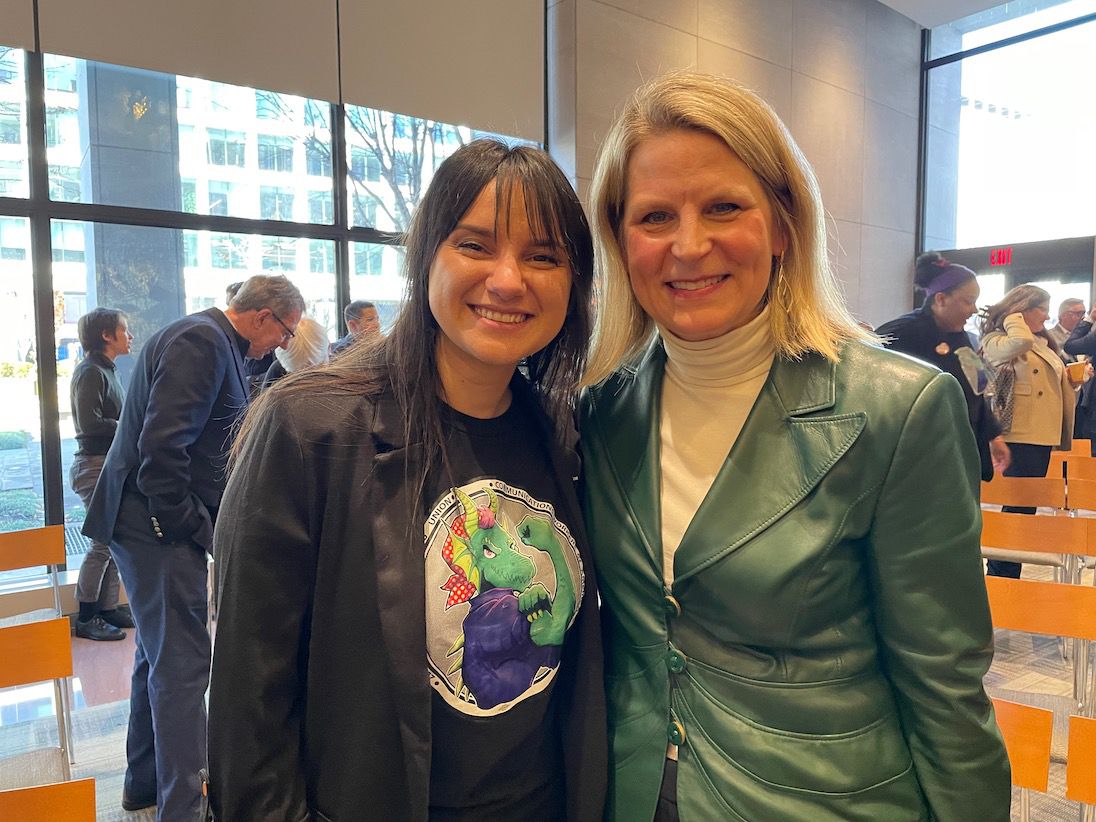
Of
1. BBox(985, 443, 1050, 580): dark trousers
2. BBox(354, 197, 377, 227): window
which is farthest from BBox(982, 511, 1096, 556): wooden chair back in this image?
BBox(354, 197, 377, 227): window

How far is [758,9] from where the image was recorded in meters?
7.01

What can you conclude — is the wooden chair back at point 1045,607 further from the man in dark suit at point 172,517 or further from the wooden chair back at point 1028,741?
the man in dark suit at point 172,517

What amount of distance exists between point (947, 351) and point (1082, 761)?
2683 millimetres

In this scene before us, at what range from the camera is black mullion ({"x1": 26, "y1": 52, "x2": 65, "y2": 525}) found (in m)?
4.24

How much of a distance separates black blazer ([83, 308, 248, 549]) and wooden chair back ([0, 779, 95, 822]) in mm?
1293

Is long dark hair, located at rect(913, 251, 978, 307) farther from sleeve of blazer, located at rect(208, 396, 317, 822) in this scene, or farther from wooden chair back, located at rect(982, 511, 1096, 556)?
sleeve of blazer, located at rect(208, 396, 317, 822)

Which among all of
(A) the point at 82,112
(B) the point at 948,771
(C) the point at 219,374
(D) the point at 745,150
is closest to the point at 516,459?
(D) the point at 745,150

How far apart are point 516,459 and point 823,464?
46 centimetres

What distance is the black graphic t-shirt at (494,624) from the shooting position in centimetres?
108

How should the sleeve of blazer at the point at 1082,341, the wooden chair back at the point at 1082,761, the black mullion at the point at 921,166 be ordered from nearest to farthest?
the wooden chair back at the point at 1082,761 → the sleeve of blazer at the point at 1082,341 → the black mullion at the point at 921,166

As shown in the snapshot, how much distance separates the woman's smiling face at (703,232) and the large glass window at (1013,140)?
324 inches

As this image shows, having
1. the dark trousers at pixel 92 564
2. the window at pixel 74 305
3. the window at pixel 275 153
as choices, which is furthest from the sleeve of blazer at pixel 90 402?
the window at pixel 275 153

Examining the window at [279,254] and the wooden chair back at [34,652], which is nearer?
the wooden chair back at [34,652]

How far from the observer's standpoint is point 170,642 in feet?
8.23
